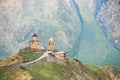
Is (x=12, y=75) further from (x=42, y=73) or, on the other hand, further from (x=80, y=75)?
(x=80, y=75)

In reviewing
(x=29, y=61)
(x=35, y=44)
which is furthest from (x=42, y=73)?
(x=35, y=44)

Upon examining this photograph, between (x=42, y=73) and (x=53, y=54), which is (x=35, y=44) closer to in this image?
(x=53, y=54)

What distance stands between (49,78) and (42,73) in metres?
6.86

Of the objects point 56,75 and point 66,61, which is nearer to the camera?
point 56,75

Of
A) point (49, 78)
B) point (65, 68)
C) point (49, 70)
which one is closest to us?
point (49, 78)

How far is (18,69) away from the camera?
148 meters

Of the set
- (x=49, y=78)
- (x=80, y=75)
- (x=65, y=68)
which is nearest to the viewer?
(x=49, y=78)

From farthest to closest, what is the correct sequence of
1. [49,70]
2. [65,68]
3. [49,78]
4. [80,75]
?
[80,75] < [65,68] < [49,70] < [49,78]

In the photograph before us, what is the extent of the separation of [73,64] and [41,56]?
22634 mm

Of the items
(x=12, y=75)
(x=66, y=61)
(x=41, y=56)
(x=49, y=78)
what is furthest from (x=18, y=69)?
(x=66, y=61)

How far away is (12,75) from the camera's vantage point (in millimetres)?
144500

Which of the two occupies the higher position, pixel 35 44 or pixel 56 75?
pixel 35 44

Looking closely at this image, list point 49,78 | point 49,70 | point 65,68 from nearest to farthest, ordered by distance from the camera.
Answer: point 49,78
point 49,70
point 65,68

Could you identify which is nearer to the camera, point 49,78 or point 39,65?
point 49,78
